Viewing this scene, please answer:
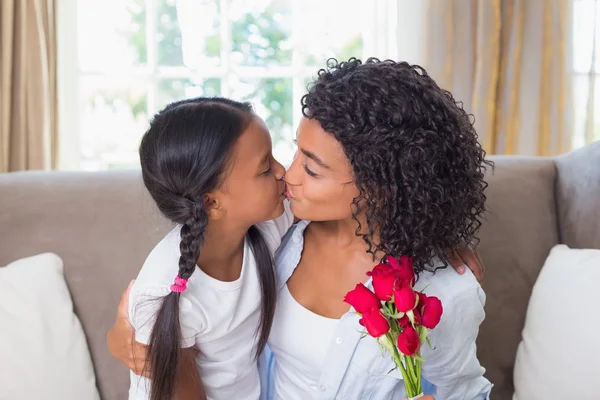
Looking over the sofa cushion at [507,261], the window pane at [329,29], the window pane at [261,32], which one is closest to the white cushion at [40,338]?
the sofa cushion at [507,261]

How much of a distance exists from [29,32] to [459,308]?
6.35 ft

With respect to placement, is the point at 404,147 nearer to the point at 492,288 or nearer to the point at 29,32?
the point at 492,288

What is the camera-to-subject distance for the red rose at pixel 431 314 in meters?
1.10

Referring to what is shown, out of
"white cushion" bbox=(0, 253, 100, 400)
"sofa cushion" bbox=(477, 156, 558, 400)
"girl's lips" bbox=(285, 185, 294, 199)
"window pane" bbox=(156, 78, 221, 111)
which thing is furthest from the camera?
"window pane" bbox=(156, 78, 221, 111)

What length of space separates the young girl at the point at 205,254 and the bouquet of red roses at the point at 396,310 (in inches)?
18.4

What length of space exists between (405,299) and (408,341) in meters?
0.06

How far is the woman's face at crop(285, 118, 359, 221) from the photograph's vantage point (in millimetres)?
1423

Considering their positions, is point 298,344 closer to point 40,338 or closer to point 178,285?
point 178,285

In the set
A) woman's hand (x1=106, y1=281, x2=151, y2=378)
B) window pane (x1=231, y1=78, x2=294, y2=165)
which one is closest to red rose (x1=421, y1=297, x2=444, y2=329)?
woman's hand (x1=106, y1=281, x2=151, y2=378)

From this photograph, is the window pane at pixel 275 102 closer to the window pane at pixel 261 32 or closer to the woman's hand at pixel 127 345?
the window pane at pixel 261 32

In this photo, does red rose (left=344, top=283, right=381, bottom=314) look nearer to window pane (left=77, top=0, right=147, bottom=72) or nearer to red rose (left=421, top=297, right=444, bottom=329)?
red rose (left=421, top=297, right=444, bottom=329)

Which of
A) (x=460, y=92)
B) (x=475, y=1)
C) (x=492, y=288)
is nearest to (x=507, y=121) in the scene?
(x=460, y=92)

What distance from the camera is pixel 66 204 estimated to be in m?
1.92

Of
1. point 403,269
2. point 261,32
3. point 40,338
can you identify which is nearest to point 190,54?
point 261,32
